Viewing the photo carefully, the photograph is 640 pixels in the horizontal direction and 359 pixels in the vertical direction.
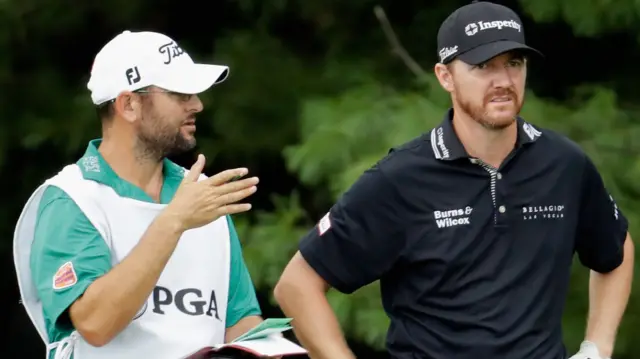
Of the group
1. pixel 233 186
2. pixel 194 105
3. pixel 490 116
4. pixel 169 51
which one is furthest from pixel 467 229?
pixel 169 51

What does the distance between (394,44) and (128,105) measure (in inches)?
90.6

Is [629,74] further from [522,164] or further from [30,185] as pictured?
[30,185]

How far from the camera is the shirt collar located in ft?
9.56

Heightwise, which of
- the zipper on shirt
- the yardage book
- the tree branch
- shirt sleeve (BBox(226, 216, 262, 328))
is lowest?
the yardage book

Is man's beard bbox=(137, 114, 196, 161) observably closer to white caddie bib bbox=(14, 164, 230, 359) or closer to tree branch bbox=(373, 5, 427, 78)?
white caddie bib bbox=(14, 164, 230, 359)

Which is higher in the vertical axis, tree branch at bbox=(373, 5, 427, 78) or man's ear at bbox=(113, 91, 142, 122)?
tree branch at bbox=(373, 5, 427, 78)

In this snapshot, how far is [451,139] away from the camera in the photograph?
295cm

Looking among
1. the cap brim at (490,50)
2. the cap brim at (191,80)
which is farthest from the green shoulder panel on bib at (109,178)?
the cap brim at (490,50)

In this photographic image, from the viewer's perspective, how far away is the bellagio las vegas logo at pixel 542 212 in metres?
2.90

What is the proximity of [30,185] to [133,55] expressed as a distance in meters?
2.95

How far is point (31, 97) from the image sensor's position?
537 cm

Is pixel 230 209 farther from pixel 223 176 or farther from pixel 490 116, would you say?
pixel 490 116

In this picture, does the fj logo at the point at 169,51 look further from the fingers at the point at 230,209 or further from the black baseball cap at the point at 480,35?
the black baseball cap at the point at 480,35

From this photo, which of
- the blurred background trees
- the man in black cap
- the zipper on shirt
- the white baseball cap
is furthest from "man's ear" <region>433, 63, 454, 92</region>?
the blurred background trees
